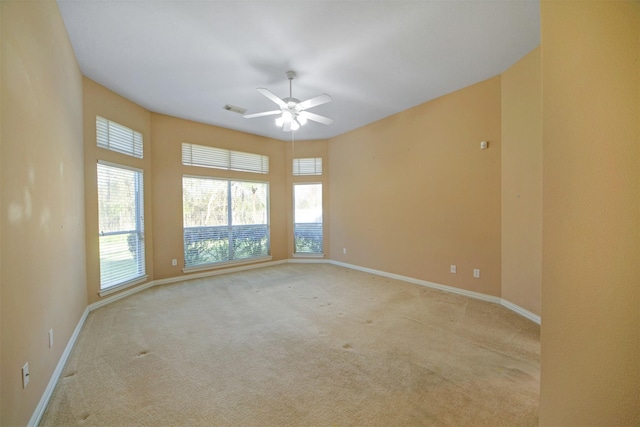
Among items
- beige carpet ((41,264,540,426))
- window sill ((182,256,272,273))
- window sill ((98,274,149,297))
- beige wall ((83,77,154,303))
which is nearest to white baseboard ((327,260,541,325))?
beige carpet ((41,264,540,426))

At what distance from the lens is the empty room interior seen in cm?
90

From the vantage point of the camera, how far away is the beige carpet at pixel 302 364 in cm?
161

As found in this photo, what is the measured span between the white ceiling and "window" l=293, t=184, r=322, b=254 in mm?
2594

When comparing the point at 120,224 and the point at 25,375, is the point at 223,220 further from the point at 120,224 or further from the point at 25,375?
the point at 25,375

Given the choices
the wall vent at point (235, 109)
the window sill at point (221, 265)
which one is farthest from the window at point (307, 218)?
the wall vent at point (235, 109)

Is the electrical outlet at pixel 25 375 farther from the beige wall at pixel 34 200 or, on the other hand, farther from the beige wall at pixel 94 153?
the beige wall at pixel 94 153

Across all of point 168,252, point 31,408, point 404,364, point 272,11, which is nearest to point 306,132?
point 272,11

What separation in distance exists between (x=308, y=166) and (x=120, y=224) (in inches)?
151

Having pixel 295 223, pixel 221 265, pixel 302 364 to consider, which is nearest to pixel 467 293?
pixel 302 364

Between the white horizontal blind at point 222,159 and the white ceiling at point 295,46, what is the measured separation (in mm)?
1103

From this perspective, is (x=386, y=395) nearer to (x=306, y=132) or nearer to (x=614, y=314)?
(x=614, y=314)

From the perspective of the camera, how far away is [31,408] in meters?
1.51

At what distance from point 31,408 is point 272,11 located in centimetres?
334

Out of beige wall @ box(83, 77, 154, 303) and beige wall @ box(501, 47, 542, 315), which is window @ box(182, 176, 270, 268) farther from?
beige wall @ box(501, 47, 542, 315)
